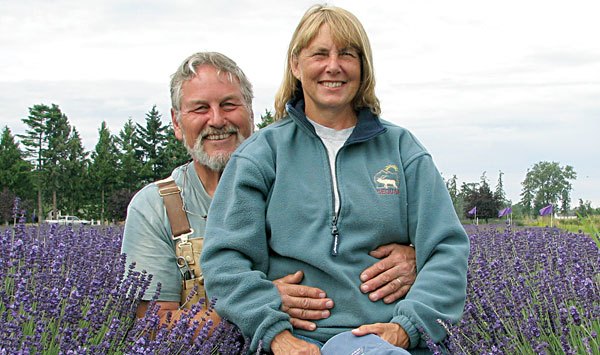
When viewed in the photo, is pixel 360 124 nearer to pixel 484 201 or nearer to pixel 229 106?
pixel 229 106

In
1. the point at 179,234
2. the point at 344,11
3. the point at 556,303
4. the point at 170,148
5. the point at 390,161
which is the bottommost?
the point at 556,303

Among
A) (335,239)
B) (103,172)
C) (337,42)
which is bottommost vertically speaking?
(335,239)

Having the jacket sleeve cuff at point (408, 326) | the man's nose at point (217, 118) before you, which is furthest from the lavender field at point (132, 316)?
the man's nose at point (217, 118)

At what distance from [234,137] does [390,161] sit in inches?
36.5

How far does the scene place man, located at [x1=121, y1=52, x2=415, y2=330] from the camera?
3318mm

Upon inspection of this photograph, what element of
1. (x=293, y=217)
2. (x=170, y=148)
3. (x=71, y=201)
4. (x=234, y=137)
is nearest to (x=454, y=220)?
(x=293, y=217)

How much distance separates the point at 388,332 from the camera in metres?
2.61

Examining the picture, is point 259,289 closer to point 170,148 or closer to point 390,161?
point 390,161

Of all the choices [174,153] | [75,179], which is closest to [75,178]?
[75,179]

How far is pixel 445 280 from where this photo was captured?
109 inches

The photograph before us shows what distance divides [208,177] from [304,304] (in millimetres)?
1103

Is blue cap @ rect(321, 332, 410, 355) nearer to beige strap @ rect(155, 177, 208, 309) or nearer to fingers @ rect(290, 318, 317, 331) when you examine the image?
fingers @ rect(290, 318, 317, 331)

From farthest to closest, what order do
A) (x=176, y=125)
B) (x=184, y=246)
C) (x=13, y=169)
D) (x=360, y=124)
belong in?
(x=13, y=169) < (x=176, y=125) < (x=184, y=246) < (x=360, y=124)

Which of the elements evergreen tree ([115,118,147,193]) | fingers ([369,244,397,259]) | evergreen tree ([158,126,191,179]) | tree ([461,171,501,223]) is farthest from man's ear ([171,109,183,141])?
evergreen tree ([115,118,147,193])
